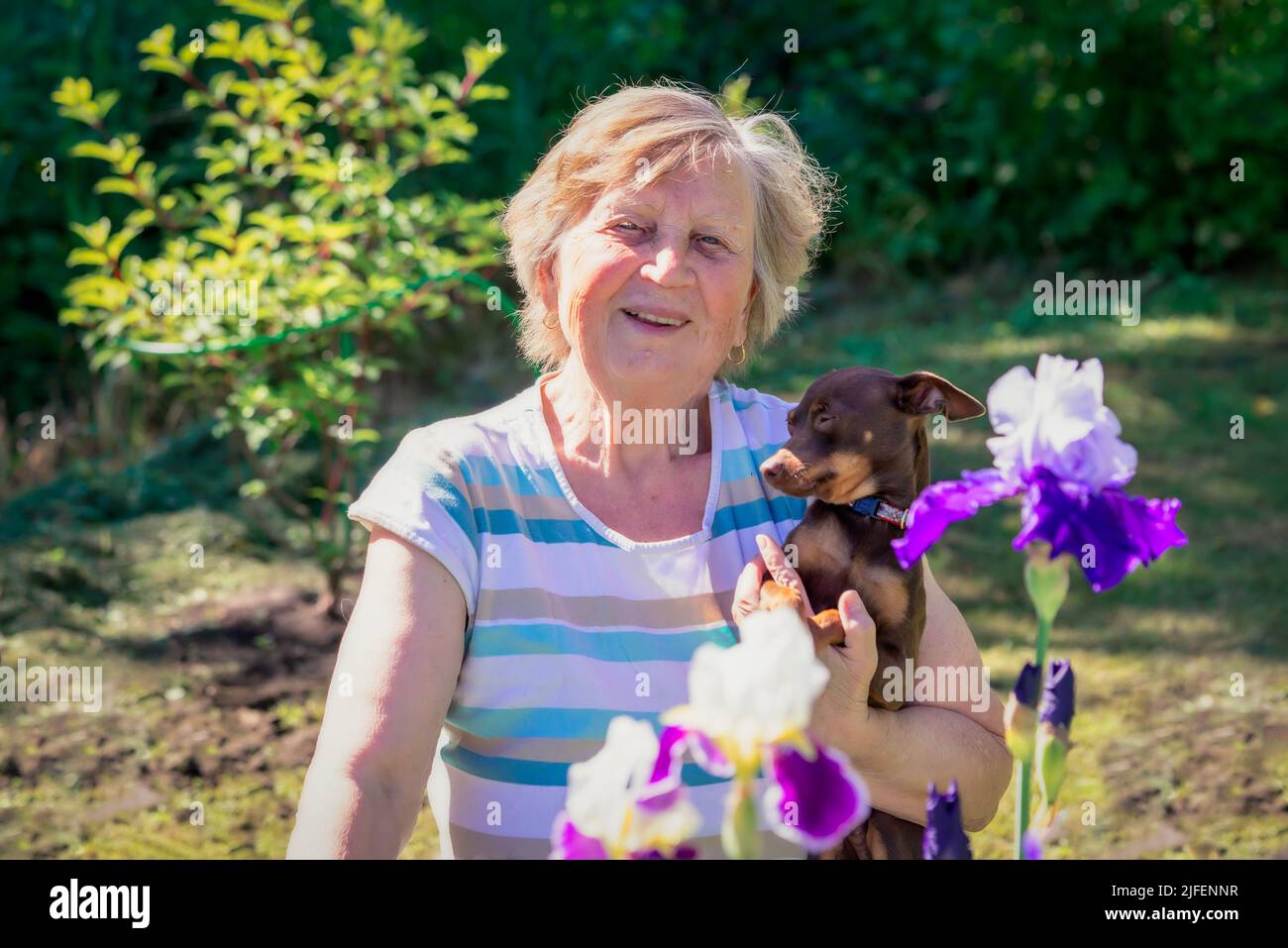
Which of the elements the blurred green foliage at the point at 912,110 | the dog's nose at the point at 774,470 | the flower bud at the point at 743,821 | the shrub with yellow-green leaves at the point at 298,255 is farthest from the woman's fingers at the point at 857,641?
the blurred green foliage at the point at 912,110

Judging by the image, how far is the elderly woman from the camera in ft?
7.20

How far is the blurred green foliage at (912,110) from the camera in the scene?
693 centimetres

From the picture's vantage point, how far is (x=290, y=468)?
234 inches

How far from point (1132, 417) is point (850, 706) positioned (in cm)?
466

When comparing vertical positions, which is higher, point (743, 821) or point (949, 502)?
point (949, 502)

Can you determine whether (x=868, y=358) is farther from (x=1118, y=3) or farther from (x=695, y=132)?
(x=695, y=132)

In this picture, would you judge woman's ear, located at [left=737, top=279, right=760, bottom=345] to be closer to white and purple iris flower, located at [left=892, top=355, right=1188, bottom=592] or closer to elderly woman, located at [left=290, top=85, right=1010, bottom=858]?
elderly woman, located at [left=290, top=85, right=1010, bottom=858]

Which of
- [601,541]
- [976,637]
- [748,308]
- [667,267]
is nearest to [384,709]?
[601,541]

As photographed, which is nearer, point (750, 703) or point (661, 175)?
point (750, 703)

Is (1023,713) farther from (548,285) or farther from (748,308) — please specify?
(548,285)

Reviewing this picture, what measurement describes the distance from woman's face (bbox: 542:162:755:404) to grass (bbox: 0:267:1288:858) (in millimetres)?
1903

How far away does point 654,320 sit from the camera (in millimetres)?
2502

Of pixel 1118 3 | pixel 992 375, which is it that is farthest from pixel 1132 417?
pixel 1118 3

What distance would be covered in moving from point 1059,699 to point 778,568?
82cm
